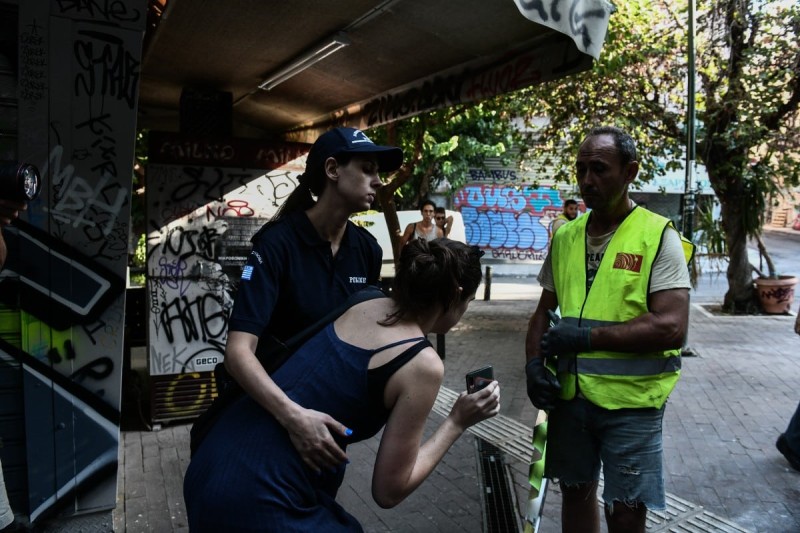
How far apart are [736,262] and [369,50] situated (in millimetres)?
9456

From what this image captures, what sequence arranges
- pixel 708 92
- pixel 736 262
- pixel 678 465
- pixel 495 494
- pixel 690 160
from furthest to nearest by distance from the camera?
pixel 736 262 < pixel 708 92 < pixel 690 160 < pixel 678 465 < pixel 495 494

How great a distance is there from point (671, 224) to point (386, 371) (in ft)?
5.00

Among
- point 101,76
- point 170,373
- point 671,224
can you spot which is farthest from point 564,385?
point 170,373

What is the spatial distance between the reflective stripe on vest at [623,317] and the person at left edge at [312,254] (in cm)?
91

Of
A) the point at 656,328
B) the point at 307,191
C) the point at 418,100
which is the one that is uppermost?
the point at 418,100

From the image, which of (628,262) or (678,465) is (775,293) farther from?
(628,262)

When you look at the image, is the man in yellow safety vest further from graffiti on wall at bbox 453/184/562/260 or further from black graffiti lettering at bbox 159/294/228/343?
graffiti on wall at bbox 453/184/562/260

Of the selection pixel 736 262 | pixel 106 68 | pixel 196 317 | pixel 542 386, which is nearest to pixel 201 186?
pixel 196 317

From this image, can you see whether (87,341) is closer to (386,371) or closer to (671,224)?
(386,371)

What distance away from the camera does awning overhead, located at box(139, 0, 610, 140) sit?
138 inches

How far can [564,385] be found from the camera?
2.61 m

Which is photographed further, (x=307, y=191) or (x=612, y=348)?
(x=612, y=348)

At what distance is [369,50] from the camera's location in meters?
4.29

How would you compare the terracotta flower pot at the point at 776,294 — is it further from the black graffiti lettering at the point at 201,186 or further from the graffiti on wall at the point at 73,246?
the graffiti on wall at the point at 73,246
